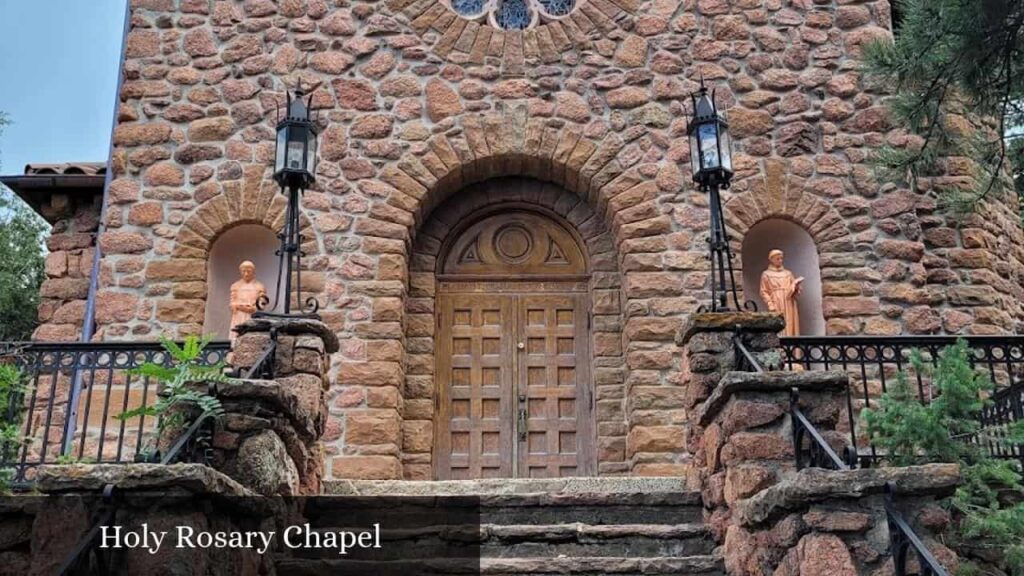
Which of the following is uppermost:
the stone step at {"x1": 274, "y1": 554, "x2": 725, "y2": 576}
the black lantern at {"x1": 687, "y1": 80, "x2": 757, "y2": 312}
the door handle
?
the black lantern at {"x1": 687, "y1": 80, "x2": 757, "y2": 312}

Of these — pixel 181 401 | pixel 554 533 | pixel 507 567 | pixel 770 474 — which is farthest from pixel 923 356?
pixel 181 401

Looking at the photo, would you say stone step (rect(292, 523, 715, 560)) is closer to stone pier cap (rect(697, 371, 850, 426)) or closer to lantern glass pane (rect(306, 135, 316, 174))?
stone pier cap (rect(697, 371, 850, 426))

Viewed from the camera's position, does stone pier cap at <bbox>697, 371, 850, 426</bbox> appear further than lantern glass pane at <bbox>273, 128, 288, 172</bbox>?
No

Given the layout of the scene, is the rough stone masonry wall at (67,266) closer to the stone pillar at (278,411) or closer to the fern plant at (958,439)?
the stone pillar at (278,411)

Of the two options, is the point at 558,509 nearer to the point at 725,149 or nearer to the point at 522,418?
the point at 725,149

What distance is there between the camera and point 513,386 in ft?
27.8

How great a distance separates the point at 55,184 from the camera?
29.8 feet

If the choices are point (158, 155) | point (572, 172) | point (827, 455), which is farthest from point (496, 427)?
point (827, 455)

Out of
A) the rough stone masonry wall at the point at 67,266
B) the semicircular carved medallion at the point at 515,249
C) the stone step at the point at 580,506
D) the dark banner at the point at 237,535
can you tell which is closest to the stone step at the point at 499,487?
the stone step at the point at 580,506

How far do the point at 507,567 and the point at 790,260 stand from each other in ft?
17.0

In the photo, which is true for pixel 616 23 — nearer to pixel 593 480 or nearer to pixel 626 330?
pixel 626 330

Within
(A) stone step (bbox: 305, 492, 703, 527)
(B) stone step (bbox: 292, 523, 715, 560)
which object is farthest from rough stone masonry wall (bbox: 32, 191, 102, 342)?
(B) stone step (bbox: 292, 523, 715, 560)

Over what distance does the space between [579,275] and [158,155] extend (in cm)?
403

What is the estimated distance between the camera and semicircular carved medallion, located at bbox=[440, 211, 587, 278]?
8.84 meters
